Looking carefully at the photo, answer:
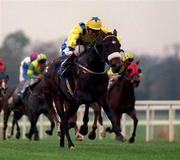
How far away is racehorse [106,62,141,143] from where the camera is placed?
1716 centimetres

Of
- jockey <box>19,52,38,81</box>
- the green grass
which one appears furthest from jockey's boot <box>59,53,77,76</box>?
jockey <box>19,52,38,81</box>

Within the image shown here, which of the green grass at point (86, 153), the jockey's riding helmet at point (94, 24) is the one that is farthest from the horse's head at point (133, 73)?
the jockey's riding helmet at point (94, 24)

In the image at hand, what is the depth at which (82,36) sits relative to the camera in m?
13.7

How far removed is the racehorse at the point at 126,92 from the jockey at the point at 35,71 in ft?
6.88

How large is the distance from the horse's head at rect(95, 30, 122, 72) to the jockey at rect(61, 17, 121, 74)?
0.49 meters

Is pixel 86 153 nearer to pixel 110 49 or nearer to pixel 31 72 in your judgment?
pixel 110 49

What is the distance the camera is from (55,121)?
17.3m

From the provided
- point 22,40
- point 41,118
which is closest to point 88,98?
point 41,118

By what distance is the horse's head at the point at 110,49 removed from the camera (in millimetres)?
12477

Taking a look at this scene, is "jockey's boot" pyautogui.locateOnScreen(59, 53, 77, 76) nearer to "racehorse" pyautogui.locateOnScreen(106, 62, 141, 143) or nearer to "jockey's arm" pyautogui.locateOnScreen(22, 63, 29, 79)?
"racehorse" pyautogui.locateOnScreen(106, 62, 141, 143)

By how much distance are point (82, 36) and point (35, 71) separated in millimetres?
5984

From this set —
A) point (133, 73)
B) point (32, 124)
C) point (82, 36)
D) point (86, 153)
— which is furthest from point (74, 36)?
point (32, 124)

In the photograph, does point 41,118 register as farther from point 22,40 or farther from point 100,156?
point 22,40

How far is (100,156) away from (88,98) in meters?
1.28
